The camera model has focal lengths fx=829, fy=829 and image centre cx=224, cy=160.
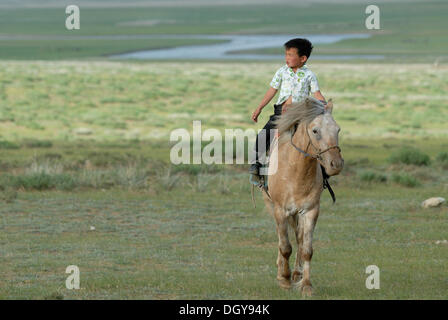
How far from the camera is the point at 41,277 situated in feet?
31.3

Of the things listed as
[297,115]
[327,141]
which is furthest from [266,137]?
[327,141]

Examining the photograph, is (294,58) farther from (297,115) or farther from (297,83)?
(297,115)

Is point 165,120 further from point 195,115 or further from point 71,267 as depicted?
point 71,267

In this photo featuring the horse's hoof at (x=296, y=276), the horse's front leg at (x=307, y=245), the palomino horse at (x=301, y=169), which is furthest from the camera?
the horse's hoof at (x=296, y=276)

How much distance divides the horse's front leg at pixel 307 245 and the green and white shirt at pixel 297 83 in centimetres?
130

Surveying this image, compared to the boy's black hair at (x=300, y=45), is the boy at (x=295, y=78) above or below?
below

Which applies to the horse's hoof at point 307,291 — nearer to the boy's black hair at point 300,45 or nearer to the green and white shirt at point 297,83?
the green and white shirt at point 297,83

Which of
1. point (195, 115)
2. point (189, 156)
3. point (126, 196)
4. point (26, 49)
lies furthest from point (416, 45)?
point (126, 196)

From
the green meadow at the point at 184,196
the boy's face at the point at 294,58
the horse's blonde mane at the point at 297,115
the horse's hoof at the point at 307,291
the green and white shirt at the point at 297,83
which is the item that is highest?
the boy's face at the point at 294,58

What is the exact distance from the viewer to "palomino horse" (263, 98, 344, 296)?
793 centimetres

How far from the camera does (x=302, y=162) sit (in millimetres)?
8234

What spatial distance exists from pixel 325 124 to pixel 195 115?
33.3m

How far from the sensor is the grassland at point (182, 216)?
9.25 metres

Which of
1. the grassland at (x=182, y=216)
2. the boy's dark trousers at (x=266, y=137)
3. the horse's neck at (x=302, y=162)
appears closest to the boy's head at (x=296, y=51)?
the boy's dark trousers at (x=266, y=137)
